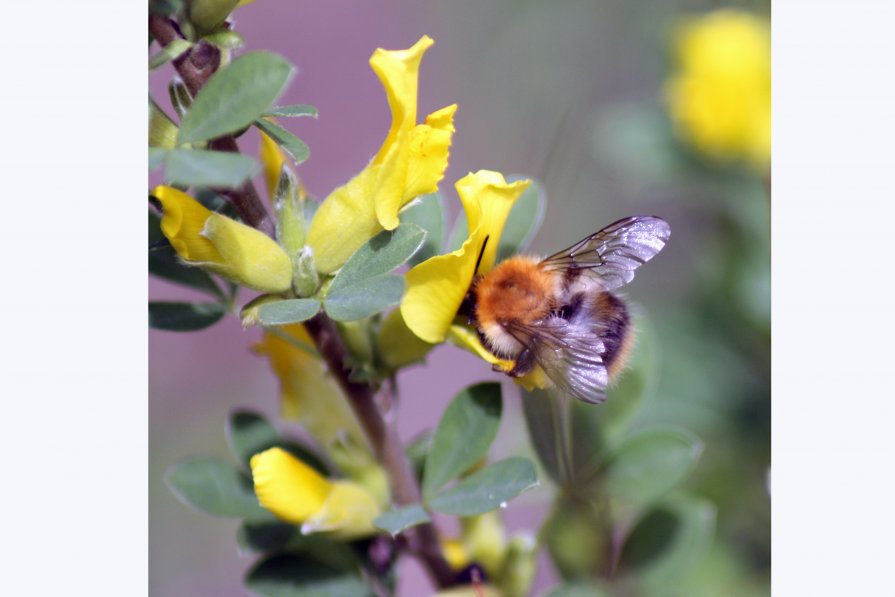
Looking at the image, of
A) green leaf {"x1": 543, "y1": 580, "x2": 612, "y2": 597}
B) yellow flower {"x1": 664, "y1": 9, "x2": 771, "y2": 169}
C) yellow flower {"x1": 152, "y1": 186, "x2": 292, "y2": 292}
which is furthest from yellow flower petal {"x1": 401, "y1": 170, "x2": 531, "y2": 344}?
yellow flower {"x1": 664, "y1": 9, "x2": 771, "y2": 169}

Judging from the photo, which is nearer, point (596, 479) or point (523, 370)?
point (523, 370)

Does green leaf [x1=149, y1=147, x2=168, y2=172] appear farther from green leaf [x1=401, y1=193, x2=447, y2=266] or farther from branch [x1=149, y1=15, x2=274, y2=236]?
green leaf [x1=401, y1=193, x2=447, y2=266]

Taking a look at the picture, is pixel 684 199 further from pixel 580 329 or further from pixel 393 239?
pixel 393 239

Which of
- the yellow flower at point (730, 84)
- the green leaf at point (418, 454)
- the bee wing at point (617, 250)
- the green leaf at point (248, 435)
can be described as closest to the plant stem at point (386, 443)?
the green leaf at point (418, 454)

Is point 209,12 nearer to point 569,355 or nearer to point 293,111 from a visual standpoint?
point 293,111

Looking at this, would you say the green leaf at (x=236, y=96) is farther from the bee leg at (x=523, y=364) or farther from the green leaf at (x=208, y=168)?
the bee leg at (x=523, y=364)

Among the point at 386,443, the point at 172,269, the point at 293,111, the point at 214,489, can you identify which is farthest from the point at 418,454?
the point at 293,111

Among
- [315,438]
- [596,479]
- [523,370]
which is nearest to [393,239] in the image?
[523,370]
